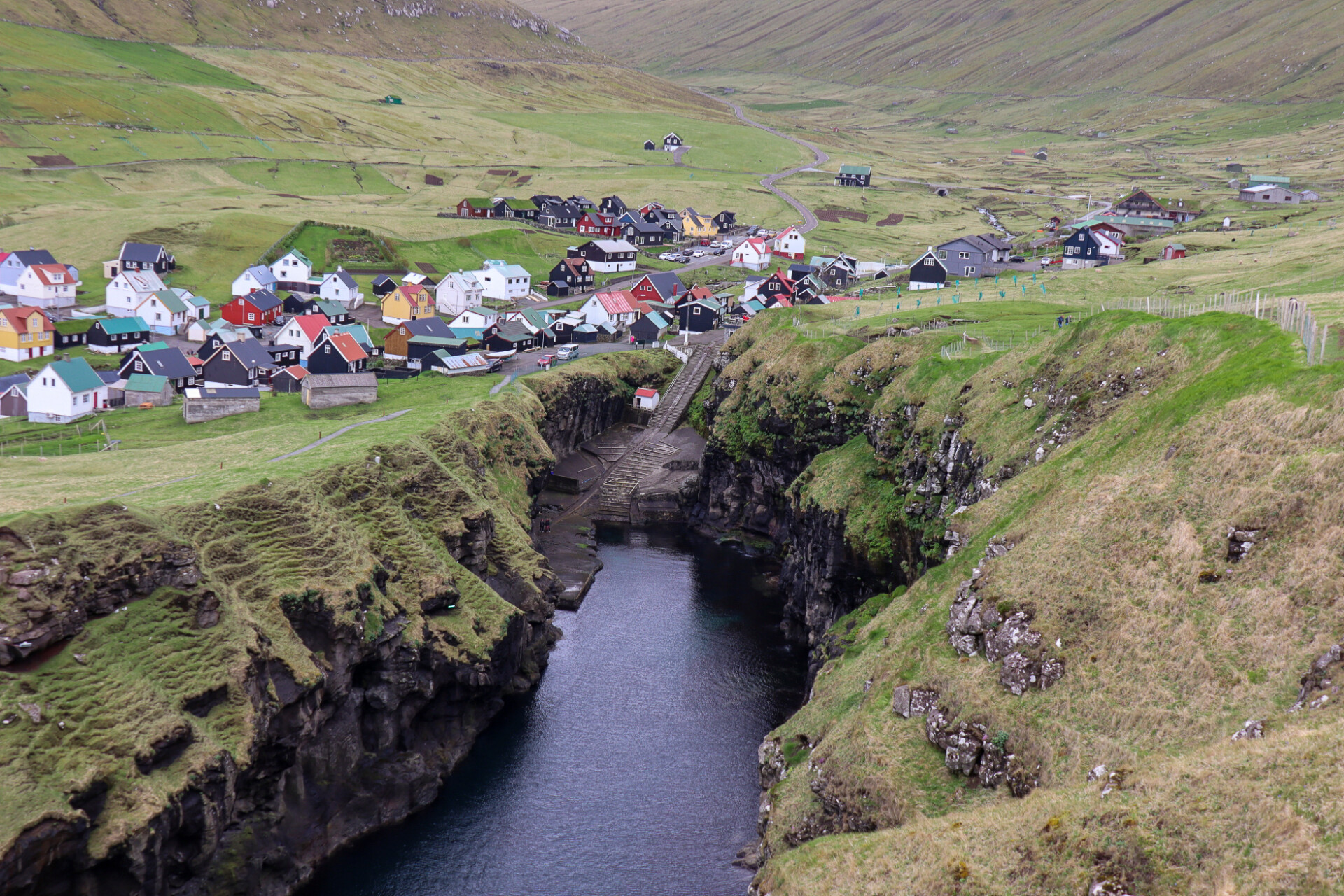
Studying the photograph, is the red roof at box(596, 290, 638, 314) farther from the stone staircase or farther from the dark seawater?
the dark seawater

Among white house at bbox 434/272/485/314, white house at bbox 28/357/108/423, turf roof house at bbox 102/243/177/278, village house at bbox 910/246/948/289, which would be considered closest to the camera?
white house at bbox 28/357/108/423

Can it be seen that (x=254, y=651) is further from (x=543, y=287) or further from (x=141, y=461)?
(x=543, y=287)

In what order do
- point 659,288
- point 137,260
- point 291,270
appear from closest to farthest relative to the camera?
point 137,260, point 291,270, point 659,288

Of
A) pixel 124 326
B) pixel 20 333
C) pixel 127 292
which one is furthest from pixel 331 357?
pixel 127 292

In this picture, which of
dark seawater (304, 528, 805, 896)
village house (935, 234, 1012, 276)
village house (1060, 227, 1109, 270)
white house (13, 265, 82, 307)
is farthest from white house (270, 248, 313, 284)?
village house (1060, 227, 1109, 270)

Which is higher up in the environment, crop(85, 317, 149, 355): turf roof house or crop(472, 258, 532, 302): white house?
crop(472, 258, 532, 302): white house

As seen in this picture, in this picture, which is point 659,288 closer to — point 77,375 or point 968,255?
point 968,255

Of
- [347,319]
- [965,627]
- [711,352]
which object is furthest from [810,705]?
[347,319]
